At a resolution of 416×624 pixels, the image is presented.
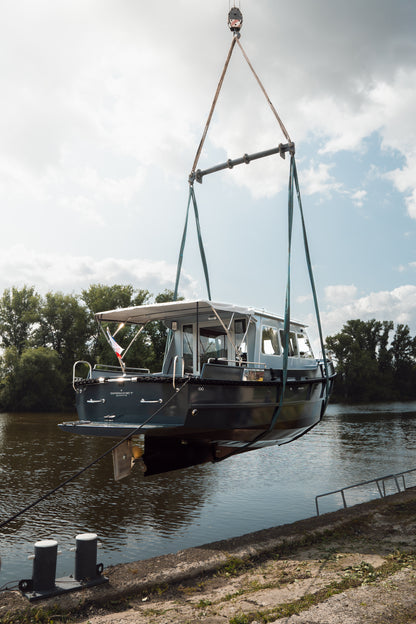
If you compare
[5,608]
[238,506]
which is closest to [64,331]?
[238,506]

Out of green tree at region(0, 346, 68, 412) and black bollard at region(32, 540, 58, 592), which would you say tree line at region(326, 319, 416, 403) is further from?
black bollard at region(32, 540, 58, 592)

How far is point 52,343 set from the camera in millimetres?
57344

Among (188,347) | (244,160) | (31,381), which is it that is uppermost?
(244,160)

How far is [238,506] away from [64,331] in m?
45.3

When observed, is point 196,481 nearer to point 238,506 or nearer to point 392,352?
point 238,506

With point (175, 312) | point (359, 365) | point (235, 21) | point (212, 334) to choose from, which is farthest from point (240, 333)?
point (359, 365)

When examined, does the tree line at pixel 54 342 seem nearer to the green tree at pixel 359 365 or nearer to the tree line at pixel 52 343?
the tree line at pixel 52 343

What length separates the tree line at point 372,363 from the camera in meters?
76.8

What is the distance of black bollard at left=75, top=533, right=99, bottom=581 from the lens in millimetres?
6363

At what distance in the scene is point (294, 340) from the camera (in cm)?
1167

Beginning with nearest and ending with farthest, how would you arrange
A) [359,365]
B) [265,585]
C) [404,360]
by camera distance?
[265,585] → [359,365] → [404,360]

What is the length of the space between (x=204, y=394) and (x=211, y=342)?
226 centimetres

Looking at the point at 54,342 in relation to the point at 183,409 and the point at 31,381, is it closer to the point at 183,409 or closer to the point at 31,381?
the point at 31,381

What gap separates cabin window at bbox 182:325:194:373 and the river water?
463 centimetres
